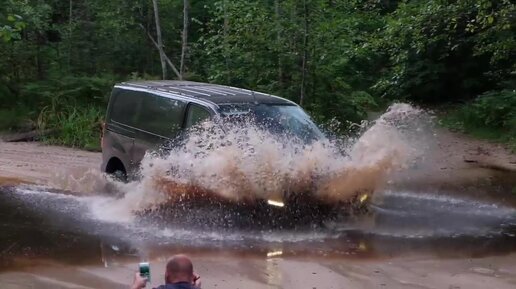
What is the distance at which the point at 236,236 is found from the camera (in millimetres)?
9047

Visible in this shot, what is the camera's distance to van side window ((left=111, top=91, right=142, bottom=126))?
11143 mm

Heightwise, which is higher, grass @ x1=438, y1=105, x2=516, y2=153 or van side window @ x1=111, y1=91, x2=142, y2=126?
van side window @ x1=111, y1=91, x2=142, y2=126

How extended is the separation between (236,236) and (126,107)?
3415 millimetres

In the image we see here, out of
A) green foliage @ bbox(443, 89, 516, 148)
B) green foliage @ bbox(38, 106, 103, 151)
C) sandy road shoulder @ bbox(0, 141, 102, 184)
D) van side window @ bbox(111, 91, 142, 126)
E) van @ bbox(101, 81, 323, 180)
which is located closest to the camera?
van @ bbox(101, 81, 323, 180)

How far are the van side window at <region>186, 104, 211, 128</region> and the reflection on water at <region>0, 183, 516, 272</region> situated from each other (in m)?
1.24

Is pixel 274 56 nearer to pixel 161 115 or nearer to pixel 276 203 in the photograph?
pixel 161 115

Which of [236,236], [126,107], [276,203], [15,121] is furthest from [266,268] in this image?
[15,121]

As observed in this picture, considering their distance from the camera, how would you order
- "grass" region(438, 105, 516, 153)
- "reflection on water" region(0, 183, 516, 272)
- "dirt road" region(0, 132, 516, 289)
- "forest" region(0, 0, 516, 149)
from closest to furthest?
1. "dirt road" region(0, 132, 516, 289)
2. "reflection on water" region(0, 183, 516, 272)
3. "forest" region(0, 0, 516, 149)
4. "grass" region(438, 105, 516, 153)

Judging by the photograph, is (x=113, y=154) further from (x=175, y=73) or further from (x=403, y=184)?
(x=175, y=73)

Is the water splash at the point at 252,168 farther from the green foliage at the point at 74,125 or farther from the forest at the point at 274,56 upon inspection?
the green foliage at the point at 74,125

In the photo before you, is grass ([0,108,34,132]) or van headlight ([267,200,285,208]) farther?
grass ([0,108,34,132])

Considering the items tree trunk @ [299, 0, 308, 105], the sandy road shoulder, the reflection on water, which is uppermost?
tree trunk @ [299, 0, 308, 105]

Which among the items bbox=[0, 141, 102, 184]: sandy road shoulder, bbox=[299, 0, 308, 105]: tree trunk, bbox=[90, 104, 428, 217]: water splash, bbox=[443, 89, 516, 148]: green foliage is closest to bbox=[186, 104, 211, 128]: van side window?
bbox=[90, 104, 428, 217]: water splash

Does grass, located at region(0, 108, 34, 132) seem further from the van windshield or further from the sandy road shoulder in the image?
the van windshield
